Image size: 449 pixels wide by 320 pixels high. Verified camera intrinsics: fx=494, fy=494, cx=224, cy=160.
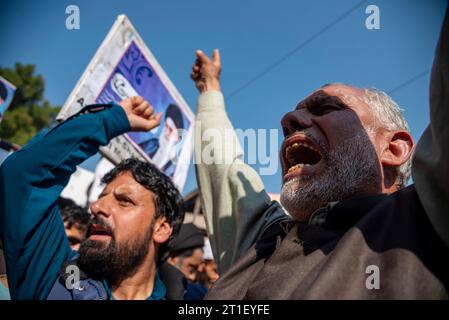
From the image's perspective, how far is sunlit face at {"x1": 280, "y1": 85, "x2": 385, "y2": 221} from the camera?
1.98m

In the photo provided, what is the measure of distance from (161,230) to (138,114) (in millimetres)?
744

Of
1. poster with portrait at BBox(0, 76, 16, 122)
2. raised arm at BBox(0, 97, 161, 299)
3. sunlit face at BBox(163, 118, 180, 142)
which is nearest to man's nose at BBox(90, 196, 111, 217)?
raised arm at BBox(0, 97, 161, 299)

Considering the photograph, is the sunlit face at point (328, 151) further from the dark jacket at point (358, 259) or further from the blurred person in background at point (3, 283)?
the blurred person in background at point (3, 283)

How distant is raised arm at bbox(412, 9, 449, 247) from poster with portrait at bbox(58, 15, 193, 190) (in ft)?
7.85

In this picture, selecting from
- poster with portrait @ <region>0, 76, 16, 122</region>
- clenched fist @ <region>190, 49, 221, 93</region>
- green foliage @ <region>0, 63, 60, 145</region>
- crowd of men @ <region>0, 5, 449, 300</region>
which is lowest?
crowd of men @ <region>0, 5, 449, 300</region>

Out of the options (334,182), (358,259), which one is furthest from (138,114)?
(358,259)

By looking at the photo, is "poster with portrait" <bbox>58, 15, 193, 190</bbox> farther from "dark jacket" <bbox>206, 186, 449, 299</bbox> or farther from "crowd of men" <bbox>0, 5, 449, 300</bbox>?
"dark jacket" <bbox>206, 186, 449, 299</bbox>

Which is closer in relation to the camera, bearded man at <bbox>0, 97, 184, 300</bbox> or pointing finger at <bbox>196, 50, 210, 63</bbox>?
bearded man at <bbox>0, 97, 184, 300</bbox>

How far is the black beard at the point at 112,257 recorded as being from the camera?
2525mm

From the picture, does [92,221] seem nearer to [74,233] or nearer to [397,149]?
[397,149]

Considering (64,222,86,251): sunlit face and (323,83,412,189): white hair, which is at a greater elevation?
(323,83,412,189): white hair

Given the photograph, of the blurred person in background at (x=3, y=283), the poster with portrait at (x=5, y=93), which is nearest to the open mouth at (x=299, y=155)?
the blurred person in background at (x=3, y=283)

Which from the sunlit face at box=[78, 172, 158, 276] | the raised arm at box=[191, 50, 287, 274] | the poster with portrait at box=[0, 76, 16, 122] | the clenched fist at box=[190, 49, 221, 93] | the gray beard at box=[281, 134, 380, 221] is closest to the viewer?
the gray beard at box=[281, 134, 380, 221]
